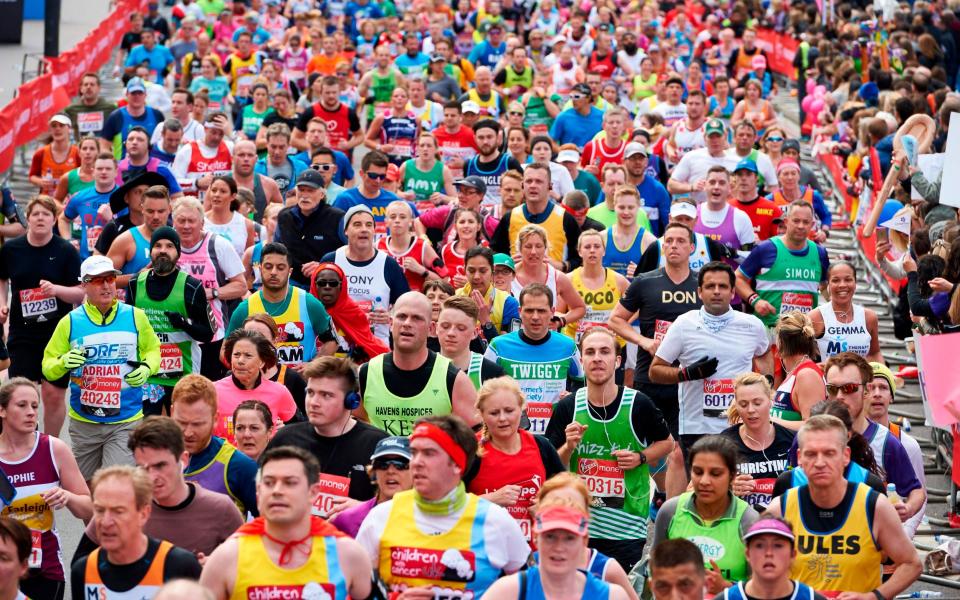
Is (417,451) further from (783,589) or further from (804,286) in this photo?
(804,286)

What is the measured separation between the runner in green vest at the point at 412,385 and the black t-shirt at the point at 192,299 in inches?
91.8

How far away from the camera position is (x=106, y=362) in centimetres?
1051

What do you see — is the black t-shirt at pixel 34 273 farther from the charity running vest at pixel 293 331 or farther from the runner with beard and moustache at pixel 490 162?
the runner with beard and moustache at pixel 490 162

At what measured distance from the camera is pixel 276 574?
21.1ft

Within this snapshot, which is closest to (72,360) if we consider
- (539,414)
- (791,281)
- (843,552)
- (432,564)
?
(539,414)

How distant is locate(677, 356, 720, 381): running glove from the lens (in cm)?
1066

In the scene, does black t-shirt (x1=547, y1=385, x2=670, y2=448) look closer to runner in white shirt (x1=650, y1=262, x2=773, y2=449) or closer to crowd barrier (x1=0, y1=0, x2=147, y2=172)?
runner in white shirt (x1=650, y1=262, x2=773, y2=449)

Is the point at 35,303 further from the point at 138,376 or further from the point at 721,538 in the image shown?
the point at 721,538

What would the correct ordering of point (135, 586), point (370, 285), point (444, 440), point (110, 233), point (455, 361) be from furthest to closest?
point (110, 233) < point (370, 285) < point (455, 361) < point (444, 440) < point (135, 586)

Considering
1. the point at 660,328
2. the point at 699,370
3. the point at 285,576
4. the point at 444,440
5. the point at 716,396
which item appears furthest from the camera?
the point at 660,328

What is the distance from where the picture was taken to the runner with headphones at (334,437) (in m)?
8.12

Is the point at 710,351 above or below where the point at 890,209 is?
below

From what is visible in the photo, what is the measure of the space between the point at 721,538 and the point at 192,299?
187 inches

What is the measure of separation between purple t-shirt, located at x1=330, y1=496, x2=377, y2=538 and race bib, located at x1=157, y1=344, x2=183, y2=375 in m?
3.92
